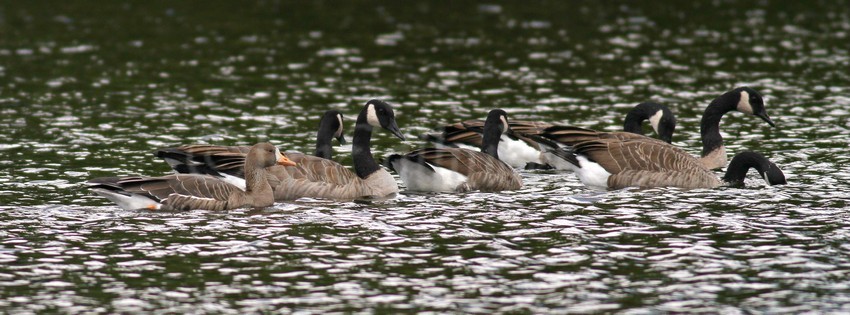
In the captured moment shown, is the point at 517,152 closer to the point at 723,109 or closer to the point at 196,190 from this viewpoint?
the point at 723,109

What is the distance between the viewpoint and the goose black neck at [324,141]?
20344mm

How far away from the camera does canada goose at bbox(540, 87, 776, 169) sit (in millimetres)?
21297

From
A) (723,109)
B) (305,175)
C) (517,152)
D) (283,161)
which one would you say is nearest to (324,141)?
(305,175)

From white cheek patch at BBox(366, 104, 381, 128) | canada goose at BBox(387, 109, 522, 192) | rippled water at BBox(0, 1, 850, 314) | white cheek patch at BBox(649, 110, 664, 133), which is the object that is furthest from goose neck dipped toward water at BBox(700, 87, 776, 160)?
white cheek patch at BBox(366, 104, 381, 128)

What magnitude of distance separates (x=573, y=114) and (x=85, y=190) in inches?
446

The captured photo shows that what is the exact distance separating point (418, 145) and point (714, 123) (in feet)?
17.1

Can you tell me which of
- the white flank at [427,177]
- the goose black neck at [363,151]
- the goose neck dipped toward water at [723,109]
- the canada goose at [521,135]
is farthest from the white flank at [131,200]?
the goose neck dipped toward water at [723,109]

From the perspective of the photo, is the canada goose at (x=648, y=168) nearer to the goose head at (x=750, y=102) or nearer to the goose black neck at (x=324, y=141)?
the goose head at (x=750, y=102)

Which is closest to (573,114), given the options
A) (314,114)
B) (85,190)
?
(314,114)

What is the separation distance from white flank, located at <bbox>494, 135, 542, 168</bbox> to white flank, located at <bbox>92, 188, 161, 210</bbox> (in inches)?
282

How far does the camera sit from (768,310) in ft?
40.1

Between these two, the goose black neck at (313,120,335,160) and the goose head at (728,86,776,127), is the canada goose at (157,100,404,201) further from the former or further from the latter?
the goose head at (728,86,776,127)

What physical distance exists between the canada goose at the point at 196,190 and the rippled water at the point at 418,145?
278 mm

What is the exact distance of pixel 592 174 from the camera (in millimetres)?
20141
